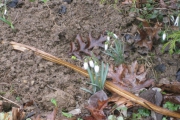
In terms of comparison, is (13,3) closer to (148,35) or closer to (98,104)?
(148,35)

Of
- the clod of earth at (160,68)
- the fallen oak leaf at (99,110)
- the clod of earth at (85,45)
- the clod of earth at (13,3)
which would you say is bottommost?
the fallen oak leaf at (99,110)

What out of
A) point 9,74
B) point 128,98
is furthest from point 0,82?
point 128,98

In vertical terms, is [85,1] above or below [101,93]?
above

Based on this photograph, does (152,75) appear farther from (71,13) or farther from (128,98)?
(71,13)

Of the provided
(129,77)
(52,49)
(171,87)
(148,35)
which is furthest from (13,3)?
(171,87)

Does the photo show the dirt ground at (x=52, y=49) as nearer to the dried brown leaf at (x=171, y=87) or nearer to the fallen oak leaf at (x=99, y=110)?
the fallen oak leaf at (x=99, y=110)

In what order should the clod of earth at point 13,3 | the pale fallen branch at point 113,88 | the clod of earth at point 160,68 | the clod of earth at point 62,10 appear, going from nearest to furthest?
the pale fallen branch at point 113,88 → the clod of earth at point 160,68 → the clod of earth at point 62,10 → the clod of earth at point 13,3

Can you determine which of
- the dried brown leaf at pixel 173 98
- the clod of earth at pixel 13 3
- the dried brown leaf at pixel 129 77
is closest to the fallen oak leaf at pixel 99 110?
the dried brown leaf at pixel 129 77
